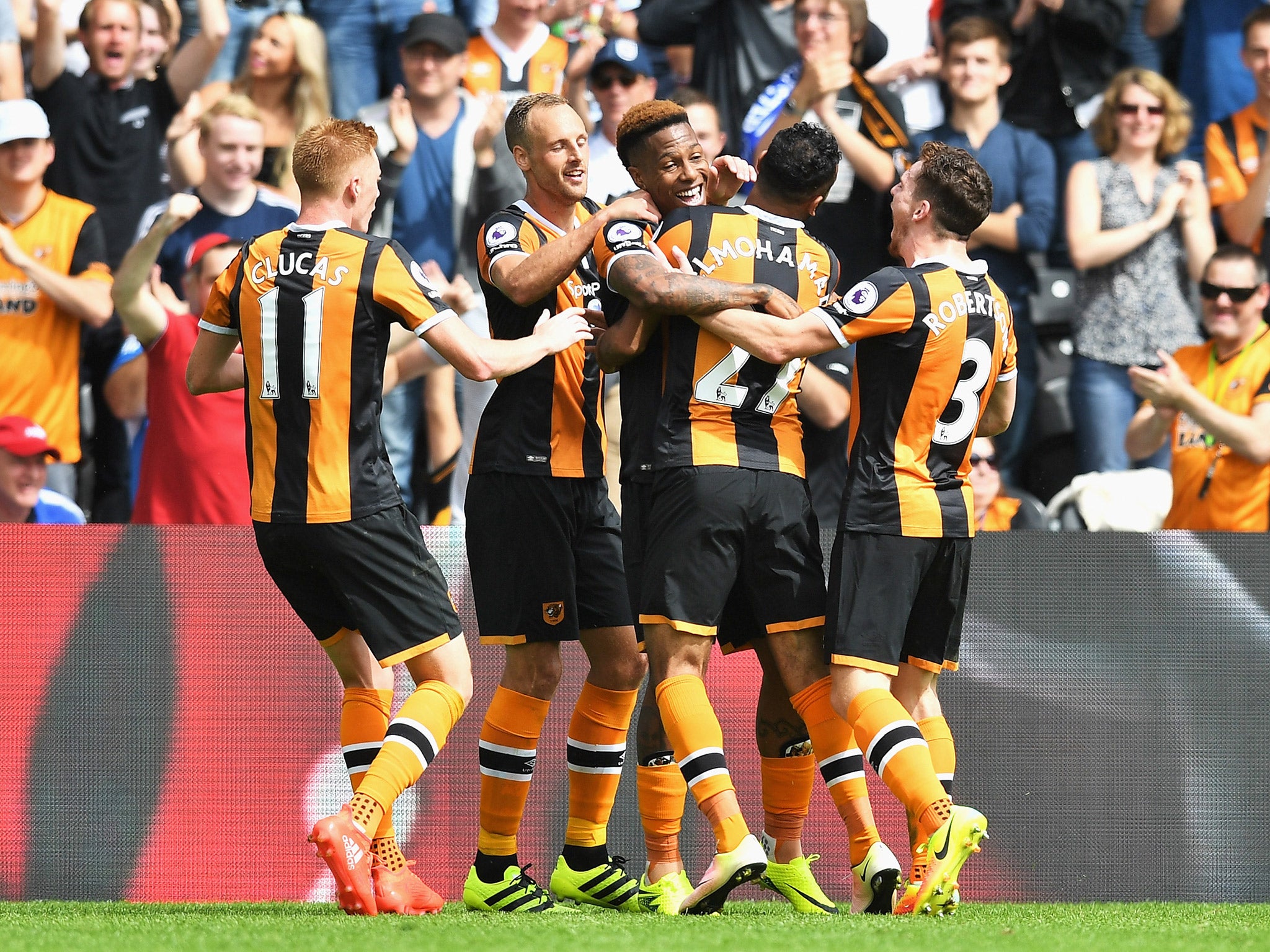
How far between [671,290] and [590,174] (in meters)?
3.63

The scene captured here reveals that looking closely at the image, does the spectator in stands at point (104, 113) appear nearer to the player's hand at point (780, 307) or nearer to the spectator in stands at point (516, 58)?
the spectator in stands at point (516, 58)

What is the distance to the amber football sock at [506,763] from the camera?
542 centimetres

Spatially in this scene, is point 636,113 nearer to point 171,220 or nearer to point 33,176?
point 171,220

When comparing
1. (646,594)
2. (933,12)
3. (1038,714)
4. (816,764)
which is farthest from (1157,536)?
(933,12)

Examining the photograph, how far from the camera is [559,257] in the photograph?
5133 millimetres

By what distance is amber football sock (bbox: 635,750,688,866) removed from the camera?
5.50 m

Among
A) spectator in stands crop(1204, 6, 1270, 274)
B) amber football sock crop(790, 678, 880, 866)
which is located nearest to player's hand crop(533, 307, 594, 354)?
amber football sock crop(790, 678, 880, 866)

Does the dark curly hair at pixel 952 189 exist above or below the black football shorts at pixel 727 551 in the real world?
above

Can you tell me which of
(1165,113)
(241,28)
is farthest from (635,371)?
(241,28)

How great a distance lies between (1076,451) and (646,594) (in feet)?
13.7

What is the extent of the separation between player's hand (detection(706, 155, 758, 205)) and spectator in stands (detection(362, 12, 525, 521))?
9.32 feet

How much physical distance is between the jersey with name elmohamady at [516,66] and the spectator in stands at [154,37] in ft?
5.55

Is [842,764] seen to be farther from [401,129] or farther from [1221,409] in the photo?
[401,129]

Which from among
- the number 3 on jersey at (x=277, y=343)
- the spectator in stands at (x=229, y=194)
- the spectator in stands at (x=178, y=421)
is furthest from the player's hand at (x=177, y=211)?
the number 3 on jersey at (x=277, y=343)
